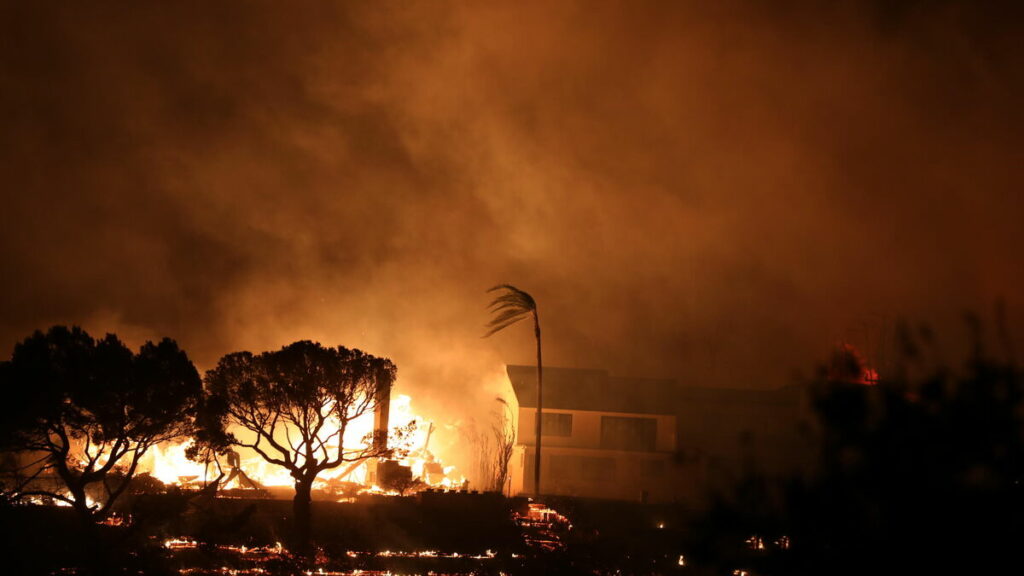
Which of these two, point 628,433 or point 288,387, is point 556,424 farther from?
point 288,387

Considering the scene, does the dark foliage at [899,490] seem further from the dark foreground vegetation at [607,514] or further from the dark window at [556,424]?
the dark window at [556,424]

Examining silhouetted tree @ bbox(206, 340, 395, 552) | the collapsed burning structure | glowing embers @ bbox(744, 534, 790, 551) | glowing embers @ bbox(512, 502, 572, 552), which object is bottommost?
glowing embers @ bbox(512, 502, 572, 552)

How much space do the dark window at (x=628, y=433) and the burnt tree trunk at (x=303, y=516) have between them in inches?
855

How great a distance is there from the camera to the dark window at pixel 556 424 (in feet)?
150

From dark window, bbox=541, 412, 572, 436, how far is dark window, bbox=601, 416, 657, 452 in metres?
1.85

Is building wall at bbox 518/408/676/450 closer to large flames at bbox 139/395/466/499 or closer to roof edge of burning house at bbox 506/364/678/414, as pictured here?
roof edge of burning house at bbox 506/364/678/414

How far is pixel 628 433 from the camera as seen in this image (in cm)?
4597

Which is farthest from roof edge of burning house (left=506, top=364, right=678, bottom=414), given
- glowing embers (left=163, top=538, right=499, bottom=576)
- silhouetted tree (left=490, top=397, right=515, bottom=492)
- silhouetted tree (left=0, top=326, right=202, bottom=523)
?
silhouetted tree (left=0, top=326, right=202, bottom=523)

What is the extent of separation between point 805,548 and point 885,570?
51 centimetres

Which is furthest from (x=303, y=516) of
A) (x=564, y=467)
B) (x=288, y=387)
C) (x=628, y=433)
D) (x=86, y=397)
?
(x=628, y=433)

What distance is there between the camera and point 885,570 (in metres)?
5.67

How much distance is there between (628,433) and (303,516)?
23216 millimetres

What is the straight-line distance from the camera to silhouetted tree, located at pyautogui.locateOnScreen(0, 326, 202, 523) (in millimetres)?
23750

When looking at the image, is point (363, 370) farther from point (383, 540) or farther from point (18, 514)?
point (18, 514)
